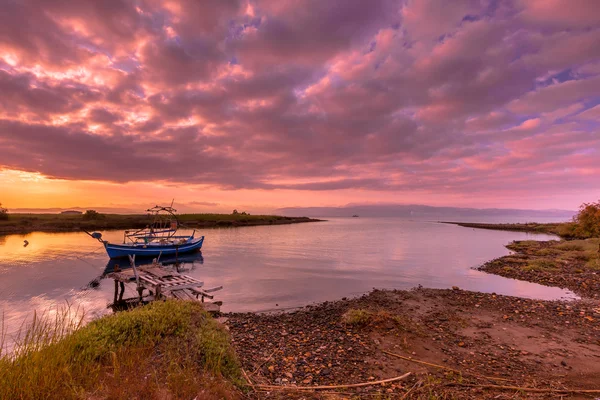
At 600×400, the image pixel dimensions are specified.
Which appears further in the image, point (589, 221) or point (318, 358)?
point (589, 221)

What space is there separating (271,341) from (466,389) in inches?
285

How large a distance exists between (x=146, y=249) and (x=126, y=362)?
1616 inches

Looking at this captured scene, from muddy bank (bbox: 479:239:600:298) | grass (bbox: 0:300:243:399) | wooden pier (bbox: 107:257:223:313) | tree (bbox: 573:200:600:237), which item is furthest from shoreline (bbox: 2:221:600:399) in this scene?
tree (bbox: 573:200:600:237)

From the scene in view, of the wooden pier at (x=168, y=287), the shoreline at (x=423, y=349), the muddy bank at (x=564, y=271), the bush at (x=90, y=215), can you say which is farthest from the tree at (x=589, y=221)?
the bush at (x=90, y=215)

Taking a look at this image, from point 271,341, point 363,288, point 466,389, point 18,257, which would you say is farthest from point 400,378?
point 18,257

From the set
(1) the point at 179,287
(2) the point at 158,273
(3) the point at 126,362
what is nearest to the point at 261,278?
(2) the point at 158,273

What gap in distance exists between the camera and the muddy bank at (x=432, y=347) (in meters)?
7.97

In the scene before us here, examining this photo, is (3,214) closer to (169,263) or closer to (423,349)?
(169,263)

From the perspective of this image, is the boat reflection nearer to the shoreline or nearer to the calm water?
the calm water

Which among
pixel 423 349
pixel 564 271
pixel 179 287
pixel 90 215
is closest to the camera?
pixel 423 349

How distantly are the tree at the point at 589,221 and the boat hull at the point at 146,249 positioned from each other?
78866 millimetres

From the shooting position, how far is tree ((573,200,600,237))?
186ft

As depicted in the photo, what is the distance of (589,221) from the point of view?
5972 centimetres

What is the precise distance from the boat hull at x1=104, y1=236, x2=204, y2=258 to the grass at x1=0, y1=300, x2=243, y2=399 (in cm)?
3298
